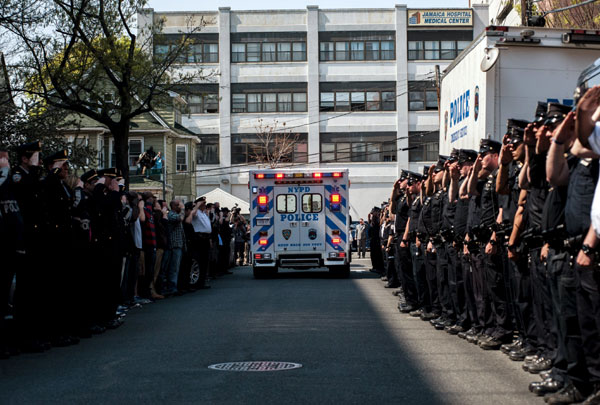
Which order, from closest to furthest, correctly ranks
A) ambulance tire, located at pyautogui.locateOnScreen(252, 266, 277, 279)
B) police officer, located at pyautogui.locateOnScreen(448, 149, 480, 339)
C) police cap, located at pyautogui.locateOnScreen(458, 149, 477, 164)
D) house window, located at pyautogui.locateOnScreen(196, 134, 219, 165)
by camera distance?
police officer, located at pyautogui.locateOnScreen(448, 149, 480, 339) < police cap, located at pyautogui.locateOnScreen(458, 149, 477, 164) < ambulance tire, located at pyautogui.locateOnScreen(252, 266, 277, 279) < house window, located at pyautogui.locateOnScreen(196, 134, 219, 165)

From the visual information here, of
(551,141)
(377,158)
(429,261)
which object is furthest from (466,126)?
(377,158)

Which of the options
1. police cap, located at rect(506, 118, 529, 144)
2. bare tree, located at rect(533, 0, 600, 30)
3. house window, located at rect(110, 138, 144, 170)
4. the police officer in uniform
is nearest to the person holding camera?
the police officer in uniform

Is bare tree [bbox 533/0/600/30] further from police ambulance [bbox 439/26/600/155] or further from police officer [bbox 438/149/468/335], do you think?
police officer [bbox 438/149/468/335]

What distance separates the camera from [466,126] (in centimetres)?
1520

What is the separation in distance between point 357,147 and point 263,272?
41225 mm

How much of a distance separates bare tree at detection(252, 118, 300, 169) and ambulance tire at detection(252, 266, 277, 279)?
3873 centimetres

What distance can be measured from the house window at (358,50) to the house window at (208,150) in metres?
9.73

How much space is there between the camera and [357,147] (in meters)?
65.4

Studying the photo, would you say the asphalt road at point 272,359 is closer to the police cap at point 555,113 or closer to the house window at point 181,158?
the police cap at point 555,113

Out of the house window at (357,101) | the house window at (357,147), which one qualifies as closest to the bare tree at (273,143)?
the house window at (357,147)

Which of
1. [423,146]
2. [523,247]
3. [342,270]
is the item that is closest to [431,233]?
[523,247]

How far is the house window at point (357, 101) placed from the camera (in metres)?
65.4

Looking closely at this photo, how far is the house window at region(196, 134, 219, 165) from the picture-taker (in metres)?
65.4

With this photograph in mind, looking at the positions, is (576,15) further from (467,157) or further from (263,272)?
(467,157)
